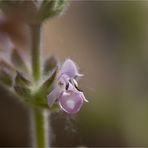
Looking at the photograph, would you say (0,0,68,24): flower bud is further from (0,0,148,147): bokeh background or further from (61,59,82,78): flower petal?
(0,0,148,147): bokeh background

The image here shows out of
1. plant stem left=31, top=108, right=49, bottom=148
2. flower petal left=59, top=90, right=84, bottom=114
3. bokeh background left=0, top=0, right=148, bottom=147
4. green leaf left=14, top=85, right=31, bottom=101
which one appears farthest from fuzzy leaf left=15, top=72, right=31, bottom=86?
bokeh background left=0, top=0, right=148, bottom=147

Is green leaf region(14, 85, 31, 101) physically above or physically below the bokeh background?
below

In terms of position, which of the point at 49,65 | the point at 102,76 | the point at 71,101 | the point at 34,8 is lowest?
the point at 71,101

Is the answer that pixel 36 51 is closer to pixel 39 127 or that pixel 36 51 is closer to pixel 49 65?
pixel 49 65

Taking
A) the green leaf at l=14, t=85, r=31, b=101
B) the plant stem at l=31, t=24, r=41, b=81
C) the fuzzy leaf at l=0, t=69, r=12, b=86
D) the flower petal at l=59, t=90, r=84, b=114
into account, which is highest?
the plant stem at l=31, t=24, r=41, b=81

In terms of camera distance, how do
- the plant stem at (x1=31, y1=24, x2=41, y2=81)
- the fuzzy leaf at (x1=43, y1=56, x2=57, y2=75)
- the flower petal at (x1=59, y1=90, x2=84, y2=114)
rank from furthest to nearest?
the fuzzy leaf at (x1=43, y1=56, x2=57, y2=75), the plant stem at (x1=31, y1=24, x2=41, y2=81), the flower petal at (x1=59, y1=90, x2=84, y2=114)

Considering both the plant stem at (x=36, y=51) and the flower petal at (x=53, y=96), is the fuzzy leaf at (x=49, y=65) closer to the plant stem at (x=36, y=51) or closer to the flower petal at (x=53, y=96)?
the plant stem at (x=36, y=51)

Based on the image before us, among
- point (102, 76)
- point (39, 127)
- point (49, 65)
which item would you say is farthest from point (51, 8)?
point (102, 76)

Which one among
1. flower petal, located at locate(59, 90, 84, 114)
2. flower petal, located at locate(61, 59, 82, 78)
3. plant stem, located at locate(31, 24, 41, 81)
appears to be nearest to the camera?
flower petal, located at locate(59, 90, 84, 114)

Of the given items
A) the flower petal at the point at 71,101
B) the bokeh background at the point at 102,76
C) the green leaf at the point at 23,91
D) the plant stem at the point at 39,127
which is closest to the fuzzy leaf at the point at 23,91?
the green leaf at the point at 23,91
